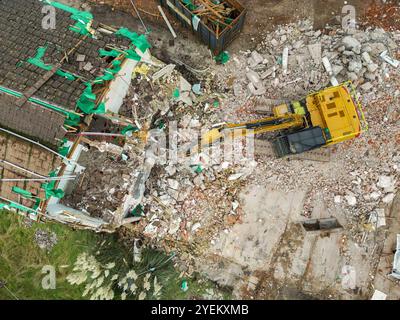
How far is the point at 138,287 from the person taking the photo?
13312 mm

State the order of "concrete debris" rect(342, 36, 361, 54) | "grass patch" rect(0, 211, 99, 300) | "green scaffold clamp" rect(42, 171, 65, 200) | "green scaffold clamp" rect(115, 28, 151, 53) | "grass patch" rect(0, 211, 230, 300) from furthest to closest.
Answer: "grass patch" rect(0, 211, 99, 300) < "grass patch" rect(0, 211, 230, 300) < "concrete debris" rect(342, 36, 361, 54) < "green scaffold clamp" rect(115, 28, 151, 53) < "green scaffold clamp" rect(42, 171, 65, 200)

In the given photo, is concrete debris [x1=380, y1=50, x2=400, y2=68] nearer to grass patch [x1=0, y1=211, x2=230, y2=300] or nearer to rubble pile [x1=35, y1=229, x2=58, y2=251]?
grass patch [x1=0, y1=211, x2=230, y2=300]

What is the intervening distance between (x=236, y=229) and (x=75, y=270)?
6003 millimetres

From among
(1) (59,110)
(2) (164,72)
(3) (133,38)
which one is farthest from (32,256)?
(3) (133,38)

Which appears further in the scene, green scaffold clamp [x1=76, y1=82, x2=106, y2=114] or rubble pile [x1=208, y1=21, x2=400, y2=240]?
rubble pile [x1=208, y1=21, x2=400, y2=240]

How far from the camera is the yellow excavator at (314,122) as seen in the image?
11.6 meters

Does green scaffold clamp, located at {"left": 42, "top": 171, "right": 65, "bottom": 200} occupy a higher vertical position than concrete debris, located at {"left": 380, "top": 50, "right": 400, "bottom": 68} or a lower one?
lower

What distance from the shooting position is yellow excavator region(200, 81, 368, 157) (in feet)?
38.2

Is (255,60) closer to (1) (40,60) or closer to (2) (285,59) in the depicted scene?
(2) (285,59)

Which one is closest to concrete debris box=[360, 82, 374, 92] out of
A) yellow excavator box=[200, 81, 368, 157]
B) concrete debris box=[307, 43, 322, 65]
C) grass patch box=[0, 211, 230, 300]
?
yellow excavator box=[200, 81, 368, 157]

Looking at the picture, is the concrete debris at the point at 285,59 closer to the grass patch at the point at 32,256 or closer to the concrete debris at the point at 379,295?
the concrete debris at the point at 379,295

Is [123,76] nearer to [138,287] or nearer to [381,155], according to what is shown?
[138,287]

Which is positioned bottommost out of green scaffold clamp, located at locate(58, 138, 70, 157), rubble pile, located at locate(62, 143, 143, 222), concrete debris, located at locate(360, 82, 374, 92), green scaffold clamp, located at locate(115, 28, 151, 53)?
rubble pile, located at locate(62, 143, 143, 222)
